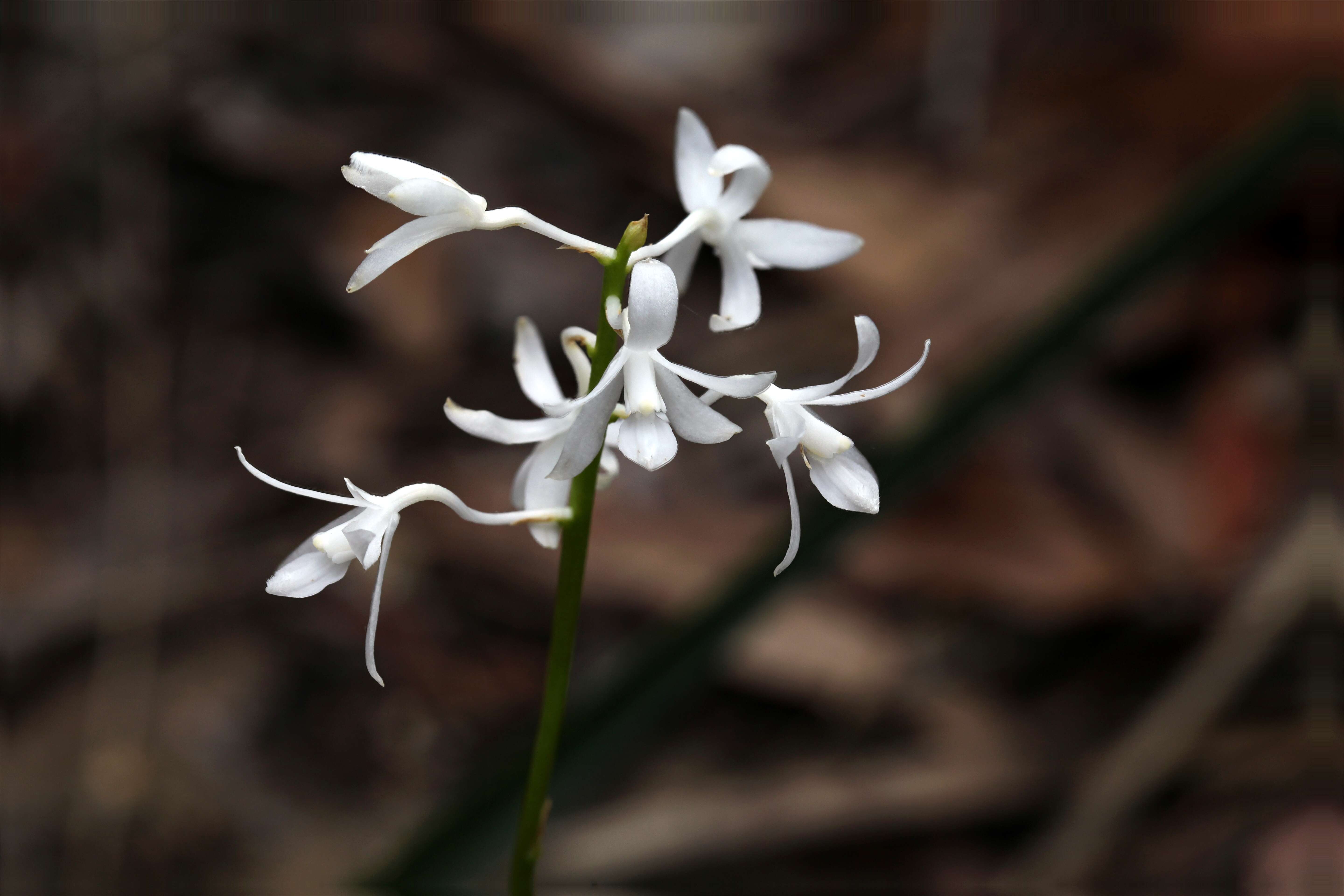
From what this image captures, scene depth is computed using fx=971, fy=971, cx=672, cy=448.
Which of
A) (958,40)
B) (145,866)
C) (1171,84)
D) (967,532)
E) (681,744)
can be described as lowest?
(145,866)

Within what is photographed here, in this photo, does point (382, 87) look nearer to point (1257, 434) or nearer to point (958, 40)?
point (958, 40)

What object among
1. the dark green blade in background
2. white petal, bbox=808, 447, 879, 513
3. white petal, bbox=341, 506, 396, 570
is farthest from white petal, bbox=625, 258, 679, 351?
the dark green blade in background

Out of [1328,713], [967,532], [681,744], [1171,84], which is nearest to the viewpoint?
[1328,713]

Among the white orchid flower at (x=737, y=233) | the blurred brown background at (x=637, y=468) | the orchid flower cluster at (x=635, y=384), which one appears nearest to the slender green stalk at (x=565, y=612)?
the orchid flower cluster at (x=635, y=384)

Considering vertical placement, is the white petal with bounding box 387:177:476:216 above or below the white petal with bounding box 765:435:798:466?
above

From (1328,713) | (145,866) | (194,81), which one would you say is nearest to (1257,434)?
(1328,713)

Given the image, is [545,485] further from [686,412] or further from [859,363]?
[859,363]

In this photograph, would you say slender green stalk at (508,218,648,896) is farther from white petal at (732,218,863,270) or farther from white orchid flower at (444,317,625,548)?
white petal at (732,218,863,270)
